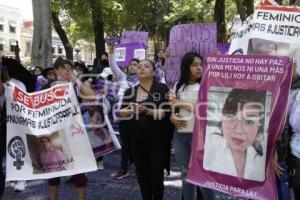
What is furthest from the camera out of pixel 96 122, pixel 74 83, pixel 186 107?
pixel 96 122

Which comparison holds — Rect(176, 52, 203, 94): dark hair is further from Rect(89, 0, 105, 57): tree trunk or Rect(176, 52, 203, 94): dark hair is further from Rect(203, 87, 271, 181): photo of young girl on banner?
Rect(89, 0, 105, 57): tree trunk

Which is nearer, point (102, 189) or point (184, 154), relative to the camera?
point (184, 154)

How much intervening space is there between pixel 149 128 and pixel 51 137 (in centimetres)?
102

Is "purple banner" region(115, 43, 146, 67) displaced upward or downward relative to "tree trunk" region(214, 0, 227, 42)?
downward

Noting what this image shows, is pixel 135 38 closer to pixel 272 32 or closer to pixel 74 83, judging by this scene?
pixel 74 83

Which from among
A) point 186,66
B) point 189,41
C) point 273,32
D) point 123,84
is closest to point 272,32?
point 273,32

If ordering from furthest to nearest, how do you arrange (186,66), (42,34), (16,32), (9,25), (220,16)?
1. (16,32)
2. (9,25)
3. (220,16)
4. (42,34)
5. (186,66)

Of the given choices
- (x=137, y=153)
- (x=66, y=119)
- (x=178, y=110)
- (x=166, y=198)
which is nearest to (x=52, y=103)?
(x=66, y=119)

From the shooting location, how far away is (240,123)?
3.97 metres

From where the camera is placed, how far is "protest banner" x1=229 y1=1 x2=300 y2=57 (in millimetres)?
4125

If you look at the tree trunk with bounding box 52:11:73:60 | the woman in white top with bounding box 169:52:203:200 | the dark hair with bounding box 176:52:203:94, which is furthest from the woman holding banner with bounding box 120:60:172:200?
the tree trunk with bounding box 52:11:73:60

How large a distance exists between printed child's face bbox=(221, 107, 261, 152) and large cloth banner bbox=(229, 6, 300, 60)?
0.61 m

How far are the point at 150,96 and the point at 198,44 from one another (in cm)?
131

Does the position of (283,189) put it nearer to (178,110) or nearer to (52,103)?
(178,110)
